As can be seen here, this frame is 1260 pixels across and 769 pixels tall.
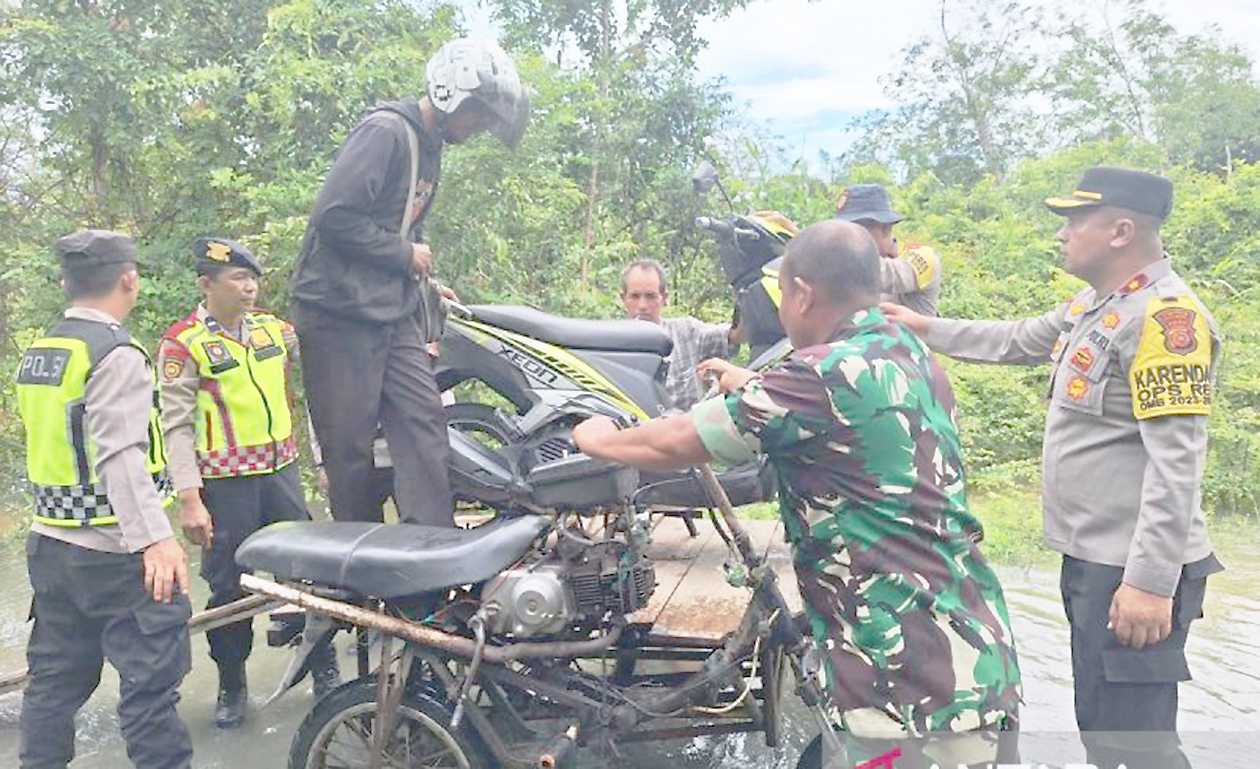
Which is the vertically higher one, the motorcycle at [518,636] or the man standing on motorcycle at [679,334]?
the man standing on motorcycle at [679,334]

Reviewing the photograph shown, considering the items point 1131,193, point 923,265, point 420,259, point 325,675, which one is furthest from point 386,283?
point 1131,193

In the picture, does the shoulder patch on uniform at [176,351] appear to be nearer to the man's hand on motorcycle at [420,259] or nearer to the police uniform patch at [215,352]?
the police uniform patch at [215,352]

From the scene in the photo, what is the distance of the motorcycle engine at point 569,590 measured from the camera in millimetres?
2572

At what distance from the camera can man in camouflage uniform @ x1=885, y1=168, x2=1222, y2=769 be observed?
2.34 m

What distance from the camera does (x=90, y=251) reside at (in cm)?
284

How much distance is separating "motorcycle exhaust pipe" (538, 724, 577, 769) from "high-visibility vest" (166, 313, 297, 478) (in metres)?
1.82

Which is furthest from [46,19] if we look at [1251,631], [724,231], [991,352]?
[1251,631]

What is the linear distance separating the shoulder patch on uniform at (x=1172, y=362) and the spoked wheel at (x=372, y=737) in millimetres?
1926

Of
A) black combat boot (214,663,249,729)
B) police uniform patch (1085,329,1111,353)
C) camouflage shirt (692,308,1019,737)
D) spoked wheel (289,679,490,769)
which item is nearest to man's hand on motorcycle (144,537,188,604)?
spoked wheel (289,679,490,769)

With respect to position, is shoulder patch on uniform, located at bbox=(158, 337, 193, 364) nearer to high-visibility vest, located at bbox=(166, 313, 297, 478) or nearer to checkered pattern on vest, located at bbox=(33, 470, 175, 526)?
high-visibility vest, located at bbox=(166, 313, 297, 478)

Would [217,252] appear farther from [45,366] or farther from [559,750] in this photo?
[559,750]

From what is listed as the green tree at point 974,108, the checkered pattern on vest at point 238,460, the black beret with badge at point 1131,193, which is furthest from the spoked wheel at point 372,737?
the green tree at point 974,108

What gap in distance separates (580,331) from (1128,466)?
76.8 inches

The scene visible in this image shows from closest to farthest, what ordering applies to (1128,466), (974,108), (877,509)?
(877,509), (1128,466), (974,108)
